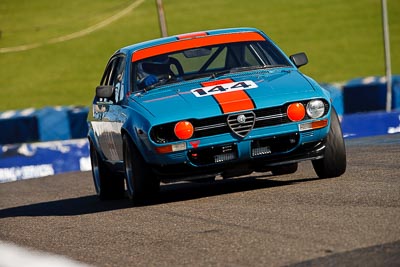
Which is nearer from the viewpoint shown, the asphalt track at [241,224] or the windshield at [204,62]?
the asphalt track at [241,224]

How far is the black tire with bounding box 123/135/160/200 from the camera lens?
29.6ft

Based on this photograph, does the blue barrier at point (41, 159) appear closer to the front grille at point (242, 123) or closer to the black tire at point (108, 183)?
the black tire at point (108, 183)

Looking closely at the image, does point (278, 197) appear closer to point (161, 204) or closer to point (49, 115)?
point (161, 204)

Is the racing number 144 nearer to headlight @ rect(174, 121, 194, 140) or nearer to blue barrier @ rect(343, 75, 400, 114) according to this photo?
headlight @ rect(174, 121, 194, 140)

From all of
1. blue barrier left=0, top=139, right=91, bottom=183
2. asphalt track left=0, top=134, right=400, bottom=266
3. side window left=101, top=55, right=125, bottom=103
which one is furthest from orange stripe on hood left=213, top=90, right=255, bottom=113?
blue barrier left=0, top=139, right=91, bottom=183

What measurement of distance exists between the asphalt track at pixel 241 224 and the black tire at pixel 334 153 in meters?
0.11

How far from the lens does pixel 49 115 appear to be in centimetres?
2273

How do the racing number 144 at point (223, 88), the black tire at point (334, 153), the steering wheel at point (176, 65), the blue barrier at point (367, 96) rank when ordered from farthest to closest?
the blue barrier at point (367, 96) < the steering wheel at point (176, 65) < the black tire at point (334, 153) < the racing number 144 at point (223, 88)

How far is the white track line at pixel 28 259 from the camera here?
238 inches

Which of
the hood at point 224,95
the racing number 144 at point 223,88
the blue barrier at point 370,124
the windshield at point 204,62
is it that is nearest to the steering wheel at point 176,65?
the windshield at point 204,62

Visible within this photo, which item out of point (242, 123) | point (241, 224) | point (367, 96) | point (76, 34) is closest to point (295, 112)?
point (242, 123)

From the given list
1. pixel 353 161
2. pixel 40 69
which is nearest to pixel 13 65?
pixel 40 69

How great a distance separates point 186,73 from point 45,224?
78.4 inches

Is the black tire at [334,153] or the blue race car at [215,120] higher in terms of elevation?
the blue race car at [215,120]
